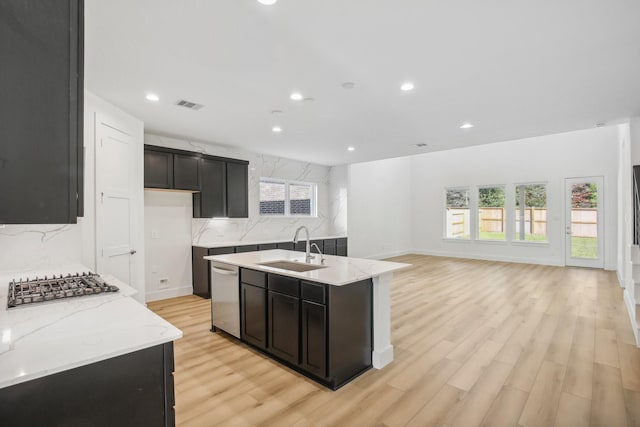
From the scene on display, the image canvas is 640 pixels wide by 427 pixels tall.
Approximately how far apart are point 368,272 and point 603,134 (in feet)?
25.9

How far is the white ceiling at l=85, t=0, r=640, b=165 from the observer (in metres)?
2.04

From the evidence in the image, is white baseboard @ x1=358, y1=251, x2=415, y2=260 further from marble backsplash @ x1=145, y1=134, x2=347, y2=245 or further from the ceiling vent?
the ceiling vent

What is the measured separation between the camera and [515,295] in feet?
17.0

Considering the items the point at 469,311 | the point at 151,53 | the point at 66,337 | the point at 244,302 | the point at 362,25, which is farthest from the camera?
the point at 469,311

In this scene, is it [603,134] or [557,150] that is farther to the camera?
[557,150]

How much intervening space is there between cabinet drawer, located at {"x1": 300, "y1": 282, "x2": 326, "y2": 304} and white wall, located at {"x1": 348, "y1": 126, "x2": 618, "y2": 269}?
546cm

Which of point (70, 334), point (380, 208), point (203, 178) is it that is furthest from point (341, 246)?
point (70, 334)

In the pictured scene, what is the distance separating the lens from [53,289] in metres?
1.87

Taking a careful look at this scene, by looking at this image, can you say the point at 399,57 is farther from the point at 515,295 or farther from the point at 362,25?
the point at 515,295

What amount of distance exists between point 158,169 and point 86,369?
4149 mm

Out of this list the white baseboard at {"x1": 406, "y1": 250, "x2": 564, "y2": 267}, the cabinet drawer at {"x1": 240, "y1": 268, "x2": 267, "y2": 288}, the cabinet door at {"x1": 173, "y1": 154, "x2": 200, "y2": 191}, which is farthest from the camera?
the white baseboard at {"x1": 406, "y1": 250, "x2": 564, "y2": 267}

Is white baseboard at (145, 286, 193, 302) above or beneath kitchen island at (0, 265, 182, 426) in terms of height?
beneath

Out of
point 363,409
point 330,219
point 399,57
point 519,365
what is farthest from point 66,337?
point 330,219

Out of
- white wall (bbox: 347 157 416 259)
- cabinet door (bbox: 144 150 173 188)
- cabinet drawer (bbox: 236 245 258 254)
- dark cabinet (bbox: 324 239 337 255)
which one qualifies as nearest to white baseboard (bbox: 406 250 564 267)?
white wall (bbox: 347 157 416 259)
